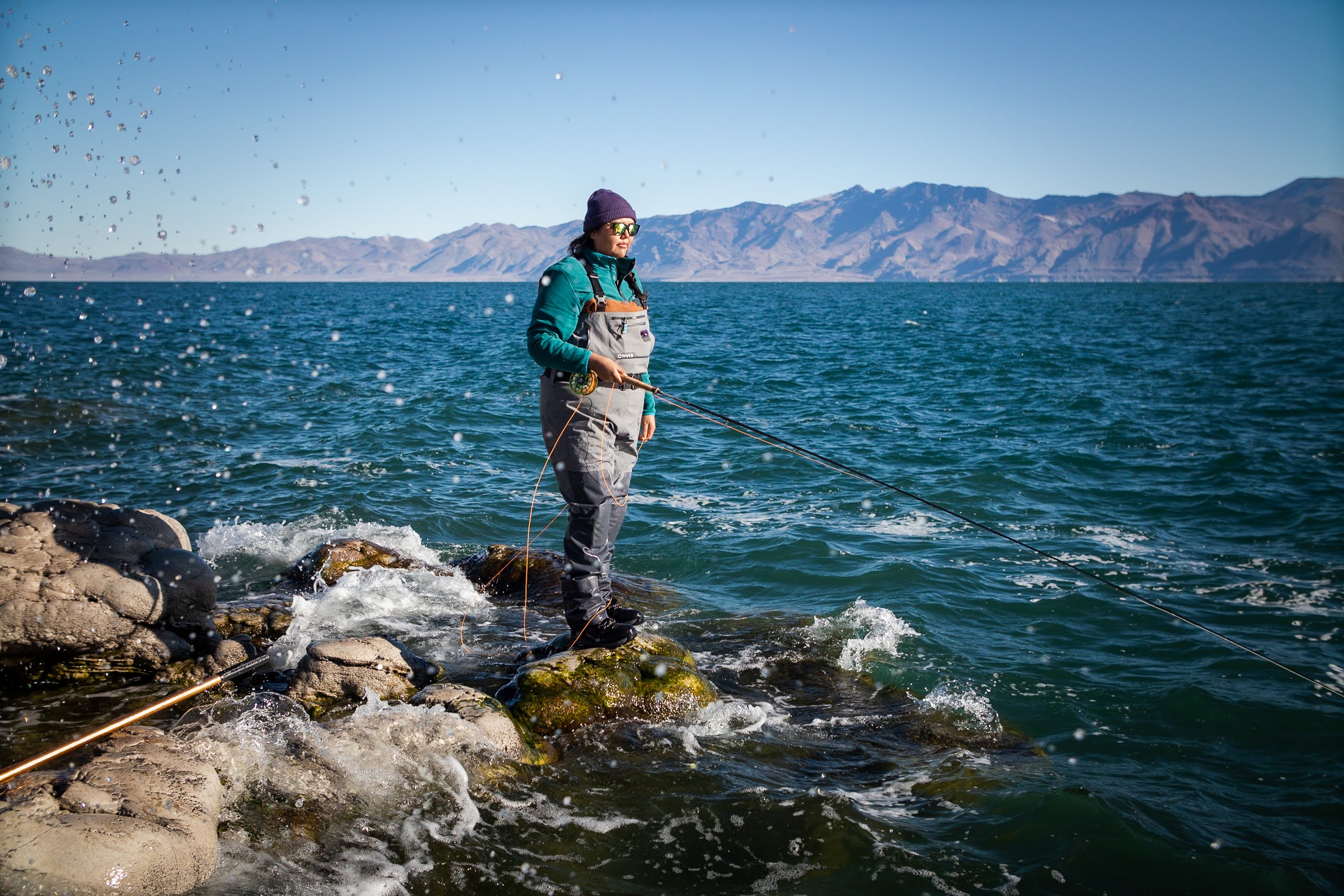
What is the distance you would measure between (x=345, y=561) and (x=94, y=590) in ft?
8.98

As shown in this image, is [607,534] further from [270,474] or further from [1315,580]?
[270,474]

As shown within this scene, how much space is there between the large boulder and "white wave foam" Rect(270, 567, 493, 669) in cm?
83

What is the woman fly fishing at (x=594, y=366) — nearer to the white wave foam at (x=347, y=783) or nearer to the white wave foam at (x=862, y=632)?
the white wave foam at (x=347, y=783)

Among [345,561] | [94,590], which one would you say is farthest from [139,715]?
[345,561]

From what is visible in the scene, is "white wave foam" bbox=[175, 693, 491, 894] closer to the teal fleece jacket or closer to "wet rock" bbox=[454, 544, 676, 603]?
the teal fleece jacket

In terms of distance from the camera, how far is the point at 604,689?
575cm

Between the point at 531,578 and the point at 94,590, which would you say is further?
the point at 531,578

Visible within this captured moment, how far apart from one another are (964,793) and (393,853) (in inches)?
136

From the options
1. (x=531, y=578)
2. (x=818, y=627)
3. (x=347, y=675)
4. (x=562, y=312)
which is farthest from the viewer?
(x=531, y=578)

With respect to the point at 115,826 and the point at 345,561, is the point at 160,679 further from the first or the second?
the point at 115,826

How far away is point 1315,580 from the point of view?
9727mm

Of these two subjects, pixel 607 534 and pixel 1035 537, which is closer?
pixel 607 534

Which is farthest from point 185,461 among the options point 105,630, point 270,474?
point 105,630

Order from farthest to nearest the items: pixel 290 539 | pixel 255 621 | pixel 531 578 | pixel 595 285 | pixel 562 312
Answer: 1. pixel 290 539
2. pixel 531 578
3. pixel 255 621
4. pixel 595 285
5. pixel 562 312
